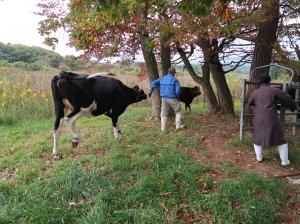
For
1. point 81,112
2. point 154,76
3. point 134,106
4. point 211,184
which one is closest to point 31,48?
point 134,106

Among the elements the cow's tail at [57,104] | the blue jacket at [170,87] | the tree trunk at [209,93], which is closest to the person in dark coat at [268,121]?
the blue jacket at [170,87]

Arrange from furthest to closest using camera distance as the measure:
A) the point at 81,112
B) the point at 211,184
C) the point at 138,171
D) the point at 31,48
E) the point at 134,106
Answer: the point at 31,48 → the point at 134,106 → the point at 81,112 → the point at 138,171 → the point at 211,184

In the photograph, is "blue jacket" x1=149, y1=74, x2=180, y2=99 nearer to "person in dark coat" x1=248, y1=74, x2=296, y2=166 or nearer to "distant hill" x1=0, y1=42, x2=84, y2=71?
"person in dark coat" x1=248, y1=74, x2=296, y2=166

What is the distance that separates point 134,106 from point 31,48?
29.1m

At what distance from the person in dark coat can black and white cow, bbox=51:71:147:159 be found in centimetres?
339

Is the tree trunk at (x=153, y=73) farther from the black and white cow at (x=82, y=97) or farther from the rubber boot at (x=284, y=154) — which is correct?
the rubber boot at (x=284, y=154)

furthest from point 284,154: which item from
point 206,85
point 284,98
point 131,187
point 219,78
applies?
point 206,85

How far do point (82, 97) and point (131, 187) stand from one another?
2681mm

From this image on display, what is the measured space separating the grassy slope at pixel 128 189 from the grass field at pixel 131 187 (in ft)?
0.05

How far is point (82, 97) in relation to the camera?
8.20 m

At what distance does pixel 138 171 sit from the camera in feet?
23.2

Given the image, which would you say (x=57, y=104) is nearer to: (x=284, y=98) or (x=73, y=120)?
(x=73, y=120)

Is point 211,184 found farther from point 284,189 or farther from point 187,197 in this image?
point 284,189

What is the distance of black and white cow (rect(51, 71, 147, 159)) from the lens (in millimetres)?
7949
